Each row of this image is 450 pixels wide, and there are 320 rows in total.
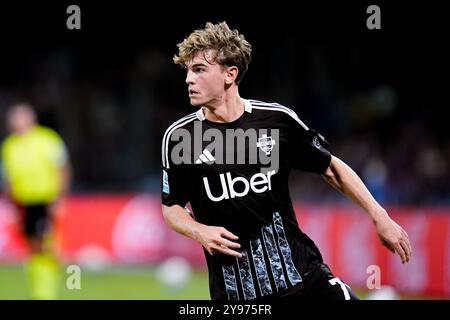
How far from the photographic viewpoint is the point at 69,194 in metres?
16.5

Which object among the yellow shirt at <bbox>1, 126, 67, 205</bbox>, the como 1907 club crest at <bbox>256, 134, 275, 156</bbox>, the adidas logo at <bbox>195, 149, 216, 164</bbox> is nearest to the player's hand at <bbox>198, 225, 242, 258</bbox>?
the adidas logo at <bbox>195, 149, 216, 164</bbox>

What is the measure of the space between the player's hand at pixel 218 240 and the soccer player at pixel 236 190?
9.8 inches

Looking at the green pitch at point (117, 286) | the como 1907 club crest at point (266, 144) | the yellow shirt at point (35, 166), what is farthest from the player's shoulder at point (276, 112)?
the yellow shirt at point (35, 166)

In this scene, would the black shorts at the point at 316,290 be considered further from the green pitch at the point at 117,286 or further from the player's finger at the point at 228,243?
the green pitch at the point at 117,286

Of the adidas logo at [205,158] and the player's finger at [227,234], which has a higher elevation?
the adidas logo at [205,158]

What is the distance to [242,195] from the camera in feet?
18.5

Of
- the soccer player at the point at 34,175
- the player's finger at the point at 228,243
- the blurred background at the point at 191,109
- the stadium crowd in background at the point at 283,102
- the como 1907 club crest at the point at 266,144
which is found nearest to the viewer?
the player's finger at the point at 228,243

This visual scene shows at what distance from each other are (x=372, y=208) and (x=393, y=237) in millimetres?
220

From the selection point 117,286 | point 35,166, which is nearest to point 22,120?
point 35,166

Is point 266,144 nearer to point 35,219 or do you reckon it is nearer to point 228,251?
point 228,251

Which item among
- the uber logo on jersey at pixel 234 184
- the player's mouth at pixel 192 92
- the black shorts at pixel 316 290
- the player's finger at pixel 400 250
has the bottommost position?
the black shorts at pixel 316 290

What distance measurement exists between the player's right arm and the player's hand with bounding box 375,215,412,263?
89cm

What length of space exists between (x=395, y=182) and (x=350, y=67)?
3.19 meters

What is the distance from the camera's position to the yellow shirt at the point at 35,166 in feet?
40.4
